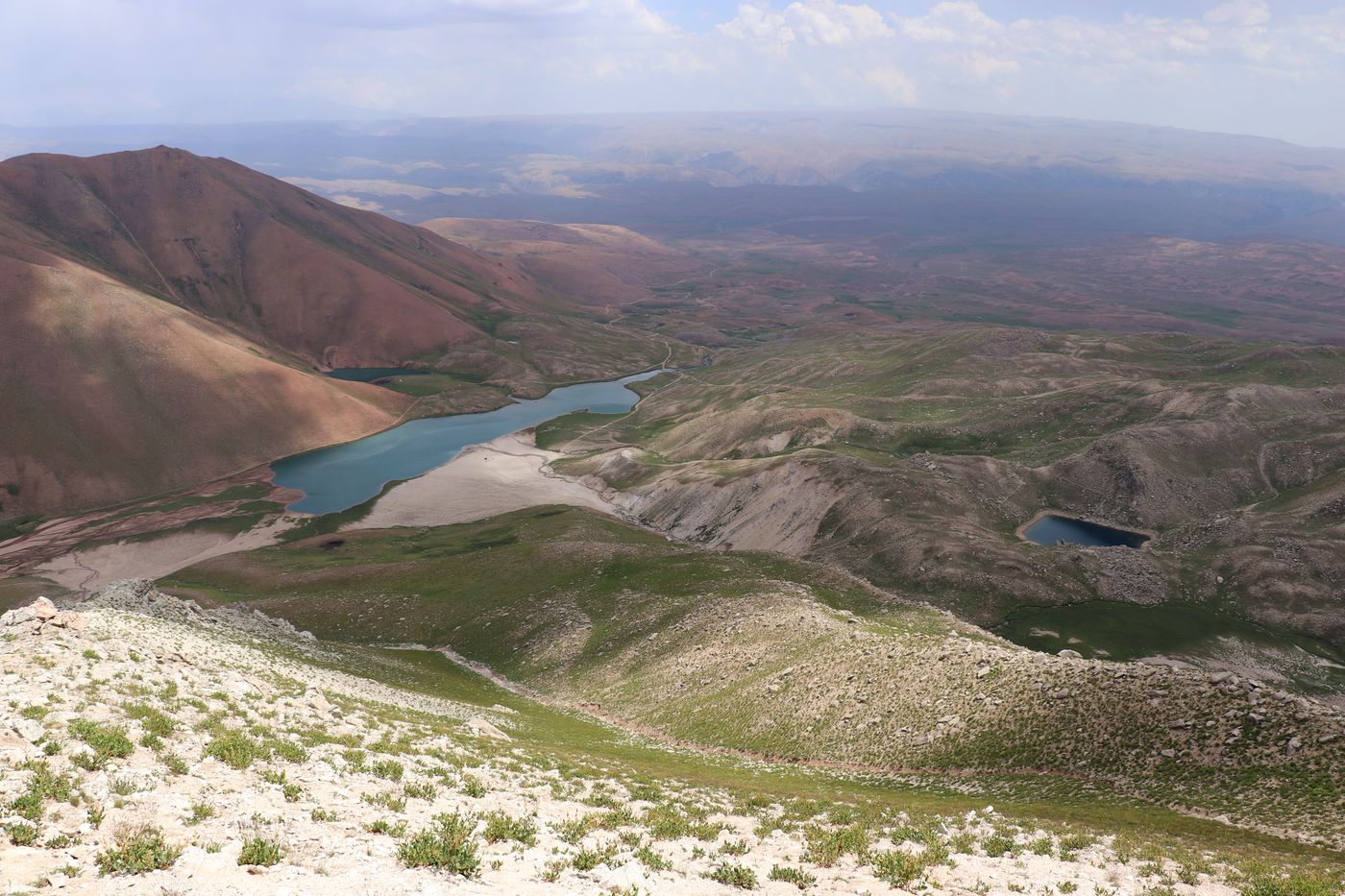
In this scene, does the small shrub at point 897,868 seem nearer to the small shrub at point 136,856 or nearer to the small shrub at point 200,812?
the small shrub at point 136,856

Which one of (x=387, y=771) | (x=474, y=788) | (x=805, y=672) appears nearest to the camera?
(x=387, y=771)

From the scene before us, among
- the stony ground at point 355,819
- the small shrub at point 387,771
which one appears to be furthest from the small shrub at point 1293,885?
the small shrub at point 387,771

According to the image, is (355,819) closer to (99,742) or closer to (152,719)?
(99,742)

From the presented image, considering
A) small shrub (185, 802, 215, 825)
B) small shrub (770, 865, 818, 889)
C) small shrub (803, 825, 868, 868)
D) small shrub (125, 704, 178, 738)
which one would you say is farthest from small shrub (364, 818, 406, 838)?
small shrub (803, 825, 868, 868)

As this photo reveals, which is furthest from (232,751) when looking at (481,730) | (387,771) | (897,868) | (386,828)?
(897,868)

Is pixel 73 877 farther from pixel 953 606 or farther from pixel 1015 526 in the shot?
pixel 1015 526

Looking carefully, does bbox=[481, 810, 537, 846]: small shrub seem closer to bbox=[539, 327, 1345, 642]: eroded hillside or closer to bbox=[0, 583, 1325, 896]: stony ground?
bbox=[0, 583, 1325, 896]: stony ground
